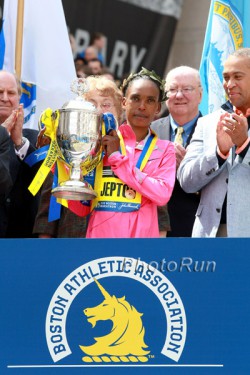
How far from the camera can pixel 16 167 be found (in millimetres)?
5914

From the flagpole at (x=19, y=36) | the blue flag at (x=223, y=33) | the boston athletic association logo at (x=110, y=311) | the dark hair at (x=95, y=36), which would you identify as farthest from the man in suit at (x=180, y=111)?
the dark hair at (x=95, y=36)

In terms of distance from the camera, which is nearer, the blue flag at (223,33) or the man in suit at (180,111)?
the man in suit at (180,111)

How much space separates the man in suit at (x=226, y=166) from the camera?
5238 mm

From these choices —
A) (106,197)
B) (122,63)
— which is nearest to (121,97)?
(106,197)

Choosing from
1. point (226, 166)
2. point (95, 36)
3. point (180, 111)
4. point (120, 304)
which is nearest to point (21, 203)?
point (180, 111)

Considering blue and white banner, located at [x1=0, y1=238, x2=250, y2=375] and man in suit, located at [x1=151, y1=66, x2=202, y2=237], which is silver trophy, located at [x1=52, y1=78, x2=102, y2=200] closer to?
blue and white banner, located at [x1=0, y1=238, x2=250, y2=375]

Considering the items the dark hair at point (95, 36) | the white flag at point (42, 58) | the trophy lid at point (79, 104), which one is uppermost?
the dark hair at point (95, 36)

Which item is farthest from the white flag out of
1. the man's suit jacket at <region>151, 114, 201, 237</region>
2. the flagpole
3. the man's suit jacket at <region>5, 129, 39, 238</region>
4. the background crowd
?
the man's suit jacket at <region>151, 114, 201, 237</region>

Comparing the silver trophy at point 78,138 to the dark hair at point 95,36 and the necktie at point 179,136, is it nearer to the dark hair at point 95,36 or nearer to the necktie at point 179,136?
the necktie at point 179,136

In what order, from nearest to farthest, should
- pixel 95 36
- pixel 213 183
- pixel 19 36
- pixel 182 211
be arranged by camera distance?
pixel 213 183 < pixel 182 211 < pixel 19 36 < pixel 95 36

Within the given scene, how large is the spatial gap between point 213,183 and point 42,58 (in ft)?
6.59

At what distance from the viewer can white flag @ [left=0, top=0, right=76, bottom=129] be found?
6938mm

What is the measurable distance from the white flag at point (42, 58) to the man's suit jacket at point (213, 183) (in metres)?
1.60

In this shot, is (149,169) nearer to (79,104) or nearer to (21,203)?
(79,104)
